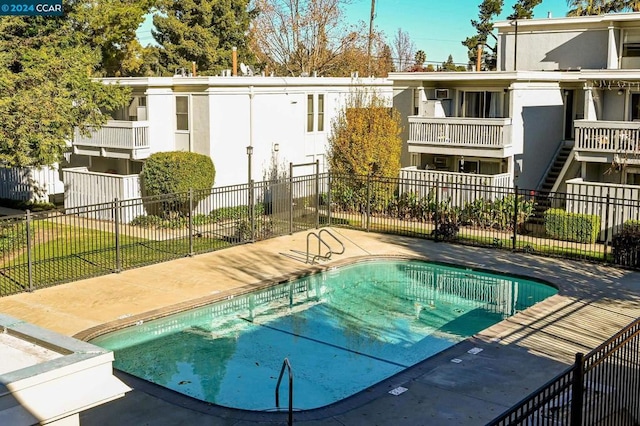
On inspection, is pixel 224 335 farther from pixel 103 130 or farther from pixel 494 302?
pixel 103 130

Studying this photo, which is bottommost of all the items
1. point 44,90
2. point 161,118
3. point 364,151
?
point 364,151

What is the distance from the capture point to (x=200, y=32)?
197 feet

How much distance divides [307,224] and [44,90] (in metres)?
9.89

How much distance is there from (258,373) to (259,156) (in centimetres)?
1740

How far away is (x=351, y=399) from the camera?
1239 cm

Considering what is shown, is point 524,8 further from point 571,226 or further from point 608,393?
point 608,393

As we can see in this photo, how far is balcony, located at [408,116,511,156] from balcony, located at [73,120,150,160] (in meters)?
10.6

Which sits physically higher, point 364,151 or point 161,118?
point 161,118

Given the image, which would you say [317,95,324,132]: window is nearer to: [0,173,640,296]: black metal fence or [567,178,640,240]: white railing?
[0,173,640,296]: black metal fence

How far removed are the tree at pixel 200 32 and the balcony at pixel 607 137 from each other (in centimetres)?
3901

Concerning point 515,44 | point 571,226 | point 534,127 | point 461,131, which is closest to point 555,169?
point 534,127

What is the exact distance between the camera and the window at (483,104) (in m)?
30.8

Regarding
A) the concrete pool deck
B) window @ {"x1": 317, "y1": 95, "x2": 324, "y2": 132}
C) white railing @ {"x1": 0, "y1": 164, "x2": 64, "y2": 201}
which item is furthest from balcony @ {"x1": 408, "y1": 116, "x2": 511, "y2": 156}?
white railing @ {"x1": 0, "y1": 164, "x2": 64, "y2": 201}

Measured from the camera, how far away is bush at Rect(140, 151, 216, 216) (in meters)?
27.1
